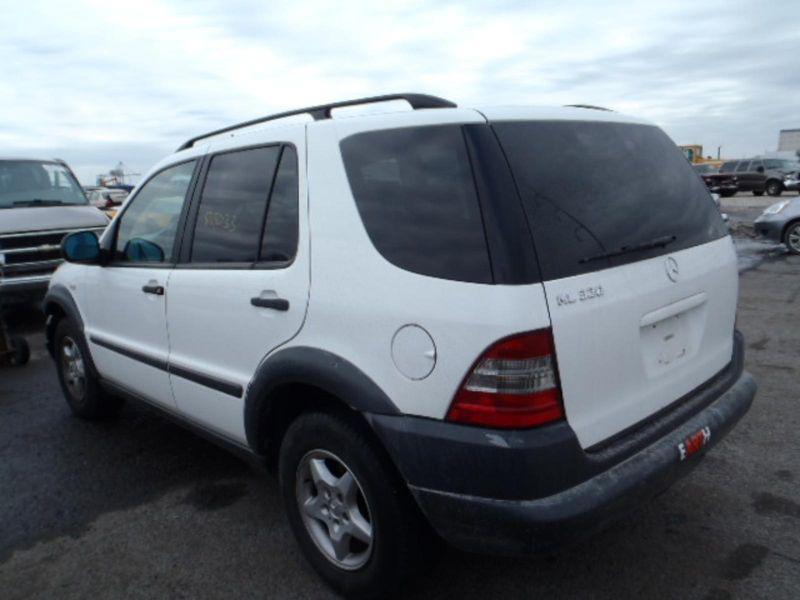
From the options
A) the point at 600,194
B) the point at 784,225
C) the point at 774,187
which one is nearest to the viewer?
the point at 600,194

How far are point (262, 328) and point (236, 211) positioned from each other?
0.60m

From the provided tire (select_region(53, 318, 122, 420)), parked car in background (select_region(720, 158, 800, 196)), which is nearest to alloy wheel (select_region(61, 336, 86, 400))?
tire (select_region(53, 318, 122, 420))

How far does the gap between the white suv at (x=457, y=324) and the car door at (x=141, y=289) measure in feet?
1.06

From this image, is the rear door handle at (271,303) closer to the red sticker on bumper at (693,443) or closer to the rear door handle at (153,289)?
the rear door handle at (153,289)

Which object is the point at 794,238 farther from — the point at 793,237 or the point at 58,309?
the point at 58,309

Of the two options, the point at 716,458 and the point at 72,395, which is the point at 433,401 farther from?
the point at 72,395

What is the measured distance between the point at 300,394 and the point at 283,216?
2.34 ft

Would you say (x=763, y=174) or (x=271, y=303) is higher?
(x=271, y=303)

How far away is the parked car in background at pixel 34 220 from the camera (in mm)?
7652

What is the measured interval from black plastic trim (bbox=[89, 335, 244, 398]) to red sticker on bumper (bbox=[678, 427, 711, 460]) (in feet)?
5.72

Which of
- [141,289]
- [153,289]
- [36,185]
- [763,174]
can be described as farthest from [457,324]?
[763,174]

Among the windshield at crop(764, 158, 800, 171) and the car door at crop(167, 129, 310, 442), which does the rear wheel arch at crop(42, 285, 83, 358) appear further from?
the windshield at crop(764, 158, 800, 171)

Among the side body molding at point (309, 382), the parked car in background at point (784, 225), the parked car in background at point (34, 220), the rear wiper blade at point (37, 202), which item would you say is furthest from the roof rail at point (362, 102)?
the parked car in background at point (784, 225)

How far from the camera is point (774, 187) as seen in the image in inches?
1171
